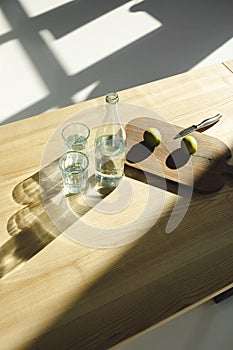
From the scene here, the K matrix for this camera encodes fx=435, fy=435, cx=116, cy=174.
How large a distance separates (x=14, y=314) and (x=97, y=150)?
1.75 feet

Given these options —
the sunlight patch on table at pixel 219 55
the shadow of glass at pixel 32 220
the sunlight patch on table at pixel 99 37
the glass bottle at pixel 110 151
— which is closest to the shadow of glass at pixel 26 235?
the shadow of glass at pixel 32 220

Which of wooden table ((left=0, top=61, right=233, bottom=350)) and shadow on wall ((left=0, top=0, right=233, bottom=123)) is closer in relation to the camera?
wooden table ((left=0, top=61, right=233, bottom=350))

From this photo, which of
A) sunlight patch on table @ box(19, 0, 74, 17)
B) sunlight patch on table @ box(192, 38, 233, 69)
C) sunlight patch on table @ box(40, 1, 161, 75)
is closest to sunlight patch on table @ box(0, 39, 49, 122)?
sunlight patch on table @ box(40, 1, 161, 75)

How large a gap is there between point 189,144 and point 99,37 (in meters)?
1.72

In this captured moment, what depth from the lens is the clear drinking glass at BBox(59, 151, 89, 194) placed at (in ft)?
4.13

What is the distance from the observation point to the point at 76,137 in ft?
4.54

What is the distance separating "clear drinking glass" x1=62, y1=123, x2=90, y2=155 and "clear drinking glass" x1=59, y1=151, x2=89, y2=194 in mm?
37

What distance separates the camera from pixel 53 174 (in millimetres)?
1314

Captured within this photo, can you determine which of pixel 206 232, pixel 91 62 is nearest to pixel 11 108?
pixel 91 62

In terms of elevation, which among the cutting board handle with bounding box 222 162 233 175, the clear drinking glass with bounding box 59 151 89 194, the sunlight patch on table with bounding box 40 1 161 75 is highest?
the sunlight patch on table with bounding box 40 1 161 75

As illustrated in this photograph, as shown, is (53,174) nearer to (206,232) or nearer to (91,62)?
(206,232)

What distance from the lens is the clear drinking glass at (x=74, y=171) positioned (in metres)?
1.26

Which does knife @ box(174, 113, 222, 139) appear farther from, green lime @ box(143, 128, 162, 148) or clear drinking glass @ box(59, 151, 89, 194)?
clear drinking glass @ box(59, 151, 89, 194)

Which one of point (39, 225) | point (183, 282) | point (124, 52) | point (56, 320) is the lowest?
point (183, 282)
